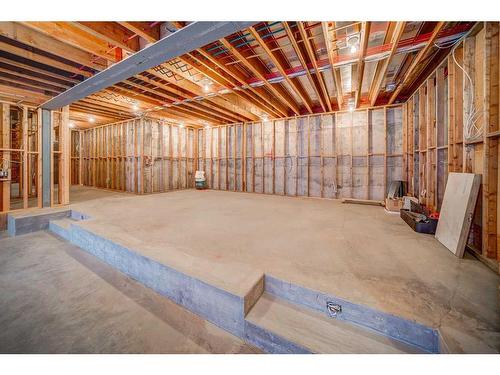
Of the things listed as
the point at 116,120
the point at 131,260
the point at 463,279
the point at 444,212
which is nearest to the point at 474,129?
the point at 444,212

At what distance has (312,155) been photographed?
747 centimetres

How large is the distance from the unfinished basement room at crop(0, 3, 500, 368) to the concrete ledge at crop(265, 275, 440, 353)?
0.01 meters

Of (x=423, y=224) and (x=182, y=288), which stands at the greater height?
(x=423, y=224)

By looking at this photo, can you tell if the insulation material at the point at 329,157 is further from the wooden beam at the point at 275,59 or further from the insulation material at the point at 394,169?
the insulation material at the point at 394,169

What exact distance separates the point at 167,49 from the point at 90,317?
320cm

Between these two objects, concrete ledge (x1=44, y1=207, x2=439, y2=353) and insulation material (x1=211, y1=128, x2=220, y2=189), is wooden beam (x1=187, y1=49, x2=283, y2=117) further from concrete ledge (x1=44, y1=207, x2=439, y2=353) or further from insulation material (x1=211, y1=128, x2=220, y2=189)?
insulation material (x1=211, y1=128, x2=220, y2=189)

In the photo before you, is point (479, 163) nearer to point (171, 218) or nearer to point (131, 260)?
point (131, 260)

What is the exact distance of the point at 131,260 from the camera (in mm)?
2574

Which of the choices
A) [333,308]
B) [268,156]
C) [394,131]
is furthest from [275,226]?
[394,131]

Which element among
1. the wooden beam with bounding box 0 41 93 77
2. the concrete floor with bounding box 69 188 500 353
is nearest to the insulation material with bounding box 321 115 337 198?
the concrete floor with bounding box 69 188 500 353

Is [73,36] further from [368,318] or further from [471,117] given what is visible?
[471,117]

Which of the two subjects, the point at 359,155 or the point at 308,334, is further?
the point at 359,155

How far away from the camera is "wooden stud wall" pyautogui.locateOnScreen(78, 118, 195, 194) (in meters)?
8.38

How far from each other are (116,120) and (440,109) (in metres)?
10.9
